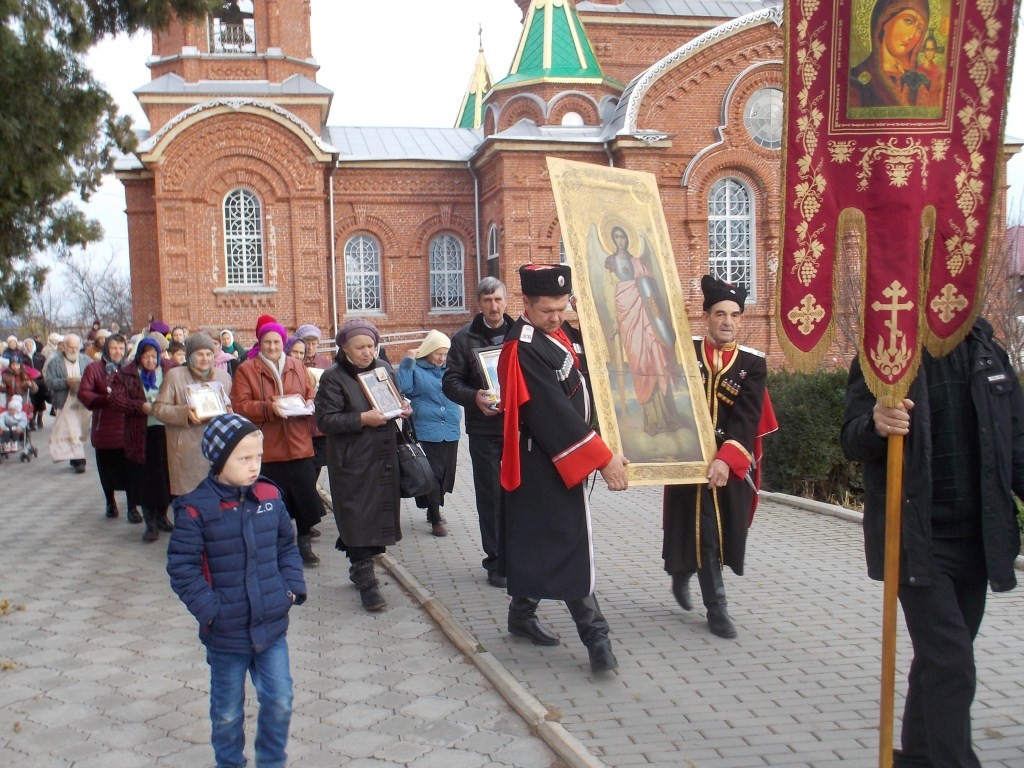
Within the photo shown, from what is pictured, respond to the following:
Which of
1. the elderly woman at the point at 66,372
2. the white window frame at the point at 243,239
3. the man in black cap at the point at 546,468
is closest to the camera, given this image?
the man in black cap at the point at 546,468

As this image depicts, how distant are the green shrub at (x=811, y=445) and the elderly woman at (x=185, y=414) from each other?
5.68 m

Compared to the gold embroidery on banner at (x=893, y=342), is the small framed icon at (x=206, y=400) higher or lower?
lower

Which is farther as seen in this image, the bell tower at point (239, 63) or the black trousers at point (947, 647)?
the bell tower at point (239, 63)

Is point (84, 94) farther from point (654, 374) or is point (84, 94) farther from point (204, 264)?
point (204, 264)

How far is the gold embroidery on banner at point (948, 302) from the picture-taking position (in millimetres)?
3385

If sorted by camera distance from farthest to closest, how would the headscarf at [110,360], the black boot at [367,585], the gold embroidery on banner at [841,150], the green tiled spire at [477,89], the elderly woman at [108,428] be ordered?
the green tiled spire at [477,89], the headscarf at [110,360], the elderly woman at [108,428], the black boot at [367,585], the gold embroidery on banner at [841,150]

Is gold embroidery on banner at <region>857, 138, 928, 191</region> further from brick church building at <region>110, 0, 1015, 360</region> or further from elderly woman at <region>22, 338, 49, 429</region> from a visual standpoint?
brick church building at <region>110, 0, 1015, 360</region>

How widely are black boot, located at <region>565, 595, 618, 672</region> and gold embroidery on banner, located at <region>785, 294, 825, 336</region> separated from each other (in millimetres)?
2026

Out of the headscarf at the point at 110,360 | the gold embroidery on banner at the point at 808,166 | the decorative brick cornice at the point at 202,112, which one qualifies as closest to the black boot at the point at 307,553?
the headscarf at the point at 110,360

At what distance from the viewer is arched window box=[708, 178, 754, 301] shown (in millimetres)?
26281

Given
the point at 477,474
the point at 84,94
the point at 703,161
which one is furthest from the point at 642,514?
the point at 703,161

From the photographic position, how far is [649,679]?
4.80 meters

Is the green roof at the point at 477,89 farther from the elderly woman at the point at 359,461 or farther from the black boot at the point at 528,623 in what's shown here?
the black boot at the point at 528,623

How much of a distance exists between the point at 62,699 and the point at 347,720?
149 centimetres
